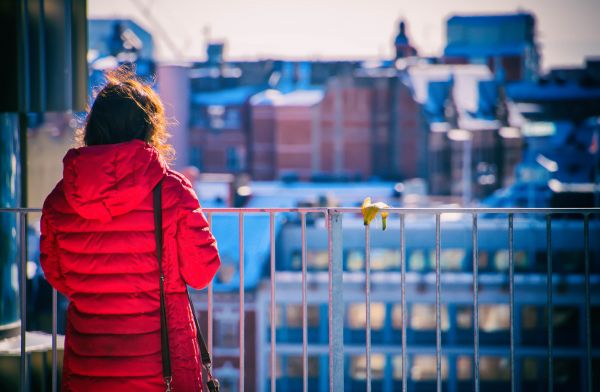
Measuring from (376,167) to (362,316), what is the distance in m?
18.7

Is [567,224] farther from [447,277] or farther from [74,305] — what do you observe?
[74,305]

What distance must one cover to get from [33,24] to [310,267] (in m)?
27.5

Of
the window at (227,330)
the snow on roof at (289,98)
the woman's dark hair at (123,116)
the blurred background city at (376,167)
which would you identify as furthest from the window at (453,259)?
the woman's dark hair at (123,116)

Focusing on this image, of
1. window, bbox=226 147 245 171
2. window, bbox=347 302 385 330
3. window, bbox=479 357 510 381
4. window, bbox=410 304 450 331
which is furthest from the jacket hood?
window, bbox=226 147 245 171

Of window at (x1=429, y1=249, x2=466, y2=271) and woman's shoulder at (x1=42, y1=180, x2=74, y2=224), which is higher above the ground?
woman's shoulder at (x1=42, y1=180, x2=74, y2=224)

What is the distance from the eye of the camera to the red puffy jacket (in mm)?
2389

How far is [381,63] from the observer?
5109 cm

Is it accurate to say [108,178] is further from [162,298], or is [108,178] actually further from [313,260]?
[313,260]

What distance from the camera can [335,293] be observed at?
11.7 ft

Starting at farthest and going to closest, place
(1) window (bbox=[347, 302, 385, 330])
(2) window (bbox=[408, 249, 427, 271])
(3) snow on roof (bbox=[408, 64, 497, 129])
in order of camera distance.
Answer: (3) snow on roof (bbox=[408, 64, 497, 129]) < (2) window (bbox=[408, 249, 427, 271]) < (1) window (bbox=[347, 302, 385, 330])

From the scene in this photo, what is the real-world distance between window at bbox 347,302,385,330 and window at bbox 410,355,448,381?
2.26 m

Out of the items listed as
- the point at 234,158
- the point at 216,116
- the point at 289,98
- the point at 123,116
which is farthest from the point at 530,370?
the point at 123,116

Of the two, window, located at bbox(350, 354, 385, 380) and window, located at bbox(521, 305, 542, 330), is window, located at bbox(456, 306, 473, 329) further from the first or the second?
window, located at bbox(350, 354, 385, 380)

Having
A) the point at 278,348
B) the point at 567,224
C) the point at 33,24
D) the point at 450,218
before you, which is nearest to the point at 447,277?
the point at 450,218
